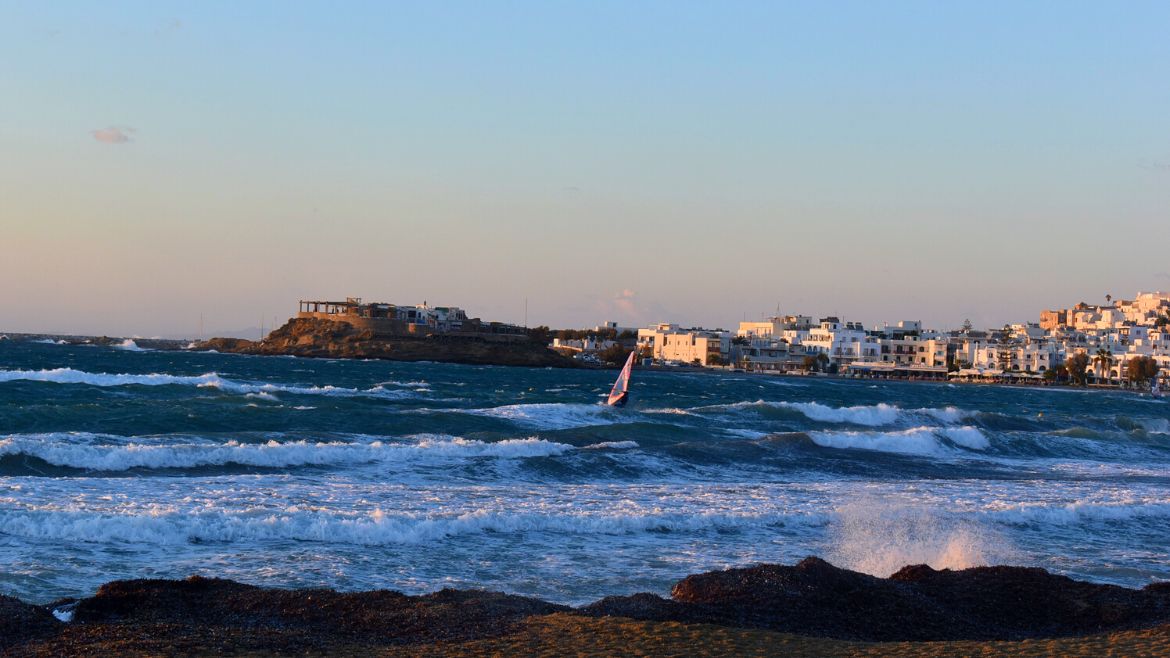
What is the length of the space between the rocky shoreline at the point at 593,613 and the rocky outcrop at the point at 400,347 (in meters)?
125

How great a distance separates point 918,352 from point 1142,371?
1179 inches

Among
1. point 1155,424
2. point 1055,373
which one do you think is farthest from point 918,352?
point 1155,424

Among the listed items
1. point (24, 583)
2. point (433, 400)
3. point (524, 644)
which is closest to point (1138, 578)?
point (524, 644)

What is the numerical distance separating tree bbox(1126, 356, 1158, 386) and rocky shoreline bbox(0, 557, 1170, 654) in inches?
5801

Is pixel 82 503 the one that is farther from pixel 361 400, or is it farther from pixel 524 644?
pixel 361 400

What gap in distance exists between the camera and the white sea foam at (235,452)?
2243 cm

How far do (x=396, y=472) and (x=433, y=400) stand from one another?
97.3 ft

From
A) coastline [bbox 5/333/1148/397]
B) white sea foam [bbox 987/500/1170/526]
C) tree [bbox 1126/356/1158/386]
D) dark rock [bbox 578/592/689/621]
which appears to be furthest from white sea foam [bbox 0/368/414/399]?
tree [bbox 1126/356/1158/386]

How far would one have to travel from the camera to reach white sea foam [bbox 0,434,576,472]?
22.4 metres

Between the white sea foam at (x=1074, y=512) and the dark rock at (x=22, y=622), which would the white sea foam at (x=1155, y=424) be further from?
the dark rock at (x=22, y=622)

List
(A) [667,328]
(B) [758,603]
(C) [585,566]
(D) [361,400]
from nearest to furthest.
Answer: (B) [758,603] → (C) [585,566] → (D) [361,400] → (A) [667,328]

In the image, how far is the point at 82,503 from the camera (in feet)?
53.8

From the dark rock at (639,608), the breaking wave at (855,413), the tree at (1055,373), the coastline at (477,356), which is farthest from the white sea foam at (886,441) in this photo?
the tree at (1055,373)

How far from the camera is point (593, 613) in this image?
34.2 feet
